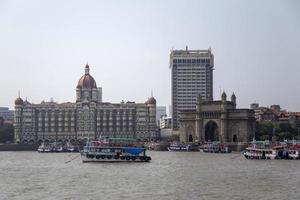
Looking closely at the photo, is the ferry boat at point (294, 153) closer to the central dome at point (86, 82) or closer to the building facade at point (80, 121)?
the building facade at point (80, 121)

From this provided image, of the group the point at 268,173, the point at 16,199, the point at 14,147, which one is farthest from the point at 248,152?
the point at 14,147

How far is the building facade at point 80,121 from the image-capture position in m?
173

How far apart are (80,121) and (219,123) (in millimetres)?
39451

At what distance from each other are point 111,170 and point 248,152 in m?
33.8

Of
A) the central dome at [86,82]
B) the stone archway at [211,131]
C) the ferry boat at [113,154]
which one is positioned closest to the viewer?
the ferry boat at [113,154]

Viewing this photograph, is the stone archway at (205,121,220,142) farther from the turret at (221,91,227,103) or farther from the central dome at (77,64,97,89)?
the central dome at (77,64,97,89)

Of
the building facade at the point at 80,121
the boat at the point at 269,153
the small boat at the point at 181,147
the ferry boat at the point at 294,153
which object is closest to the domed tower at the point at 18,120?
the building facade at the point at 80,121

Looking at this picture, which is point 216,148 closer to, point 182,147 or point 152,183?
point 182,147

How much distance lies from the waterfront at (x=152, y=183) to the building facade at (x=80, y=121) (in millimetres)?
96081

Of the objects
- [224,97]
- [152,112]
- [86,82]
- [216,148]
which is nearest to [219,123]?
[224,97]

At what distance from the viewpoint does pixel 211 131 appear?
15762 cm

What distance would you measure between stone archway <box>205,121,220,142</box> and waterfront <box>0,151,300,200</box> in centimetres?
7755

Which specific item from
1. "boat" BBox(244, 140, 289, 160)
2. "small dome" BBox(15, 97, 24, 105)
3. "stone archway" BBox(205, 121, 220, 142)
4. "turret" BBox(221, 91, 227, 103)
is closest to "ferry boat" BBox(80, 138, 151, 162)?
"boat" BBox(244, 140, 289, 160)

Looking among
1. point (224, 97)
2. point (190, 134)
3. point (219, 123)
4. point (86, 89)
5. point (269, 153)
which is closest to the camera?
point (269, 153)
